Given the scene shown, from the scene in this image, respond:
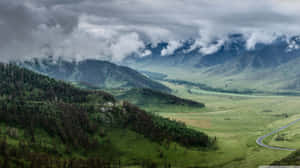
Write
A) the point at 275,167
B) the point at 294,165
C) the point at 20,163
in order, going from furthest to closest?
the point at 20,163 < the point at 275,167 < the point at 294,165

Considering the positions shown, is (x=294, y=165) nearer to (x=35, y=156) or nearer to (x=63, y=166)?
(x=63, y=166)

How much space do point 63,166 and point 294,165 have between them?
141942 millimetres

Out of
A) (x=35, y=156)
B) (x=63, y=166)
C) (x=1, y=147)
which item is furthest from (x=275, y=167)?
(x=1, y=147)

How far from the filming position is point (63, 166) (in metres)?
200

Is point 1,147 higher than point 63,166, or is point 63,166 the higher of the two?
point 1,147

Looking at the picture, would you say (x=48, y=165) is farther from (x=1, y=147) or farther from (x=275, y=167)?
(x=275, y=167)

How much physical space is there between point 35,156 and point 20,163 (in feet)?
38.8

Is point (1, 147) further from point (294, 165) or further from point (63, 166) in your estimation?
point (294, 165)

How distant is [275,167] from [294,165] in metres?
13.0

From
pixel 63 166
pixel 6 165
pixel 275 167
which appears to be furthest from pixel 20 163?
pixel 275 167

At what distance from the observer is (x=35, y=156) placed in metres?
200

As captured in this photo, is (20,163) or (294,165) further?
(20,163)

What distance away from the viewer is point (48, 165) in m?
196

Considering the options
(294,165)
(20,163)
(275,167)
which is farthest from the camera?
(20,163)
